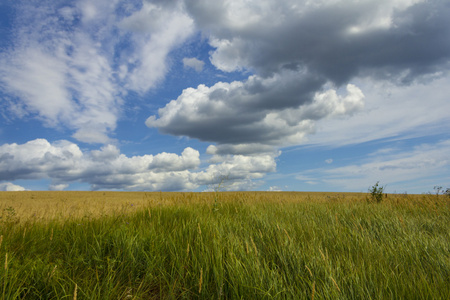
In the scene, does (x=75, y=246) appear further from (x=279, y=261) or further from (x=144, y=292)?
(x=279, y=261)

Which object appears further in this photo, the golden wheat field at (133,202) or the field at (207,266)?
the golden wheat field at (133,202)

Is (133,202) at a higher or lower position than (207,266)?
higher

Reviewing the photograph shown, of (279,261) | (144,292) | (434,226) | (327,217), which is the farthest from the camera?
(327,217)

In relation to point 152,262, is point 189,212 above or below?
above

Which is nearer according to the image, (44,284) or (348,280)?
(348,280)

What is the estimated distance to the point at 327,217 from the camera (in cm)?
654

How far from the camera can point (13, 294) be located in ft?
8.98

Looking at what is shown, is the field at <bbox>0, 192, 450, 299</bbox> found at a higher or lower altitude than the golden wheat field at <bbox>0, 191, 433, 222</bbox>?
lower

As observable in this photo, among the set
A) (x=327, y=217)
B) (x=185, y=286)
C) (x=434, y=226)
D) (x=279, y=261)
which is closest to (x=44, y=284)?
(x=185, y=286)

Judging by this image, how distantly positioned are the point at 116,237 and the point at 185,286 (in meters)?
1.49

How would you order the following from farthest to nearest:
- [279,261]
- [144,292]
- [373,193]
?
1. [373,193]
2. [279,261]
3. [144,292]

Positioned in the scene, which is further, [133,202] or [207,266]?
[133,202]

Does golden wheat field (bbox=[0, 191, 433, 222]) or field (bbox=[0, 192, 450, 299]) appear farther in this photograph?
golden wheat field (bbox=[0, 191, 433, 222])

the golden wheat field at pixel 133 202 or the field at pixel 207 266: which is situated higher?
the golden wheat field at pixel 133 202
